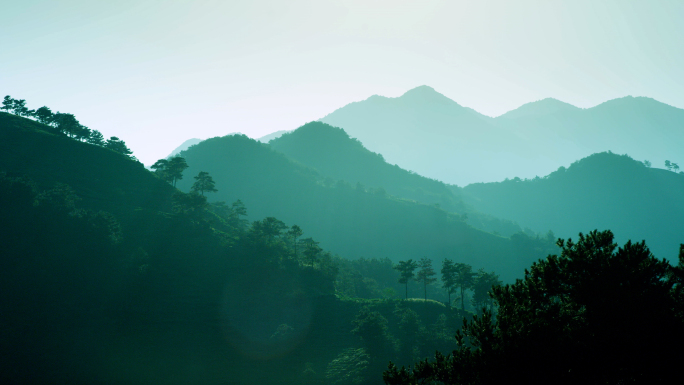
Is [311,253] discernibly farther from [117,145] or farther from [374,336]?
[117,145]

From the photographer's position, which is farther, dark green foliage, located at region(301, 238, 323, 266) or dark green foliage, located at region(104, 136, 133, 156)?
dark green foliage, located at region(104, 136, 133, 156)

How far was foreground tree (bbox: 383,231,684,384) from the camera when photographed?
17250 millimetres

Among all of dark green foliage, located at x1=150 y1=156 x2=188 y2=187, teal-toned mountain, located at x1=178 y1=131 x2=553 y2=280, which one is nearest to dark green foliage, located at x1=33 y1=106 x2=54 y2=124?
dark green foliage, located at x1=150 y1=156 x2=188 y2=187

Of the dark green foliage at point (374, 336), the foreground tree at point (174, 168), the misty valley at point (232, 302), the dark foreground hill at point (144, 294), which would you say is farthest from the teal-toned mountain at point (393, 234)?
the dark green foliage at point (374, 336)

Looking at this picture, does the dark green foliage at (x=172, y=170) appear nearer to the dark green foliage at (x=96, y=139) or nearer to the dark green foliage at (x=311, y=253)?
the dark green foliage at (x=96, y=139)

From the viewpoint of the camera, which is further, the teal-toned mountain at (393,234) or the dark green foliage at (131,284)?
the teal-toned mountain at (393,234)

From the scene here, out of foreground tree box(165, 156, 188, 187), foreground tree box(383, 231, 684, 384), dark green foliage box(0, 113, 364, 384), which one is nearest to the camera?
foreground tree box(383, 231, 684, 384)

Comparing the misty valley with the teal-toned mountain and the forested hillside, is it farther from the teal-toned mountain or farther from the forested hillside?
the teal-toned mountain

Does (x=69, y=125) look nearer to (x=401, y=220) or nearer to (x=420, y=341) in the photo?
(x=420, y=341)

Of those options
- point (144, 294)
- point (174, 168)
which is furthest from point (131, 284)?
point (174, 168)

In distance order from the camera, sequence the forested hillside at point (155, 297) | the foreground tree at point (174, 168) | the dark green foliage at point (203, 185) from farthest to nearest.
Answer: the foreground tree at point (174, 168) < the dark green foliage at point (203, 185) < the forested hillside at point (155, 297)

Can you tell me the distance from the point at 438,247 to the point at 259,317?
422ft

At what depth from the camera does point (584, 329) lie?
19719 millimetres

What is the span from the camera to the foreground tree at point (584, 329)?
17.2 m
